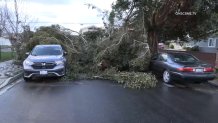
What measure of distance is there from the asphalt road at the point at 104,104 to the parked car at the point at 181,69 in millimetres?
474

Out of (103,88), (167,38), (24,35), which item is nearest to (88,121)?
(103,88)

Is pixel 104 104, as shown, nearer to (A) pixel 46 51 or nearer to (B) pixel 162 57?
(B) pixel 162 57

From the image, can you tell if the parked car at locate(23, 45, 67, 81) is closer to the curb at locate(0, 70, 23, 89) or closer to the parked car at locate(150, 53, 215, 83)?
the curb at locate(0, 70, 23, 89)

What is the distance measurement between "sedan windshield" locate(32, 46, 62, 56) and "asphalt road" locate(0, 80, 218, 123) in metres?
2.25

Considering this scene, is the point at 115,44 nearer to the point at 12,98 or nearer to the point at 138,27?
the point at 138,27

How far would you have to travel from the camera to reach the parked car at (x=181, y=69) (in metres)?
12.1

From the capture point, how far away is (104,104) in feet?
27.7

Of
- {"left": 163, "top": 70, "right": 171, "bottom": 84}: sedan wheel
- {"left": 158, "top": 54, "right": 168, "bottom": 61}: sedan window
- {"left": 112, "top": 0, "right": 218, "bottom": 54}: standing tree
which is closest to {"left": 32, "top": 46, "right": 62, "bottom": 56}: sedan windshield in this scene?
{"left": 112, "top": 0, "right": 218, "bottom": 54}: standing tree

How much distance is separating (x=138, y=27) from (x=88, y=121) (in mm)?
11133

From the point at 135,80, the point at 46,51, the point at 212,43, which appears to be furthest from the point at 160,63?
the point at 212,43

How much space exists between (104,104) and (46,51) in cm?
681

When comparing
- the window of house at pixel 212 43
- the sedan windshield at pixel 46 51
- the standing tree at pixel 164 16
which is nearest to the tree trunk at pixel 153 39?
the standing tree at pixel 164 16

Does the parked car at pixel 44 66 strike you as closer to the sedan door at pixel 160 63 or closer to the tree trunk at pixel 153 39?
the sedan door at pixel 160 63

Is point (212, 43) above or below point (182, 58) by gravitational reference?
above
